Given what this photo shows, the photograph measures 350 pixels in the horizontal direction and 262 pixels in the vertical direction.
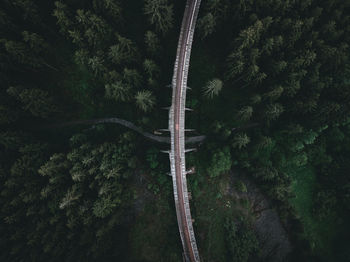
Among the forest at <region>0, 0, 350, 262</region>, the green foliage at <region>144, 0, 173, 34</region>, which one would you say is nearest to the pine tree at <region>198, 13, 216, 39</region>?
the forest at <region>0, 0, 350, 262</region>

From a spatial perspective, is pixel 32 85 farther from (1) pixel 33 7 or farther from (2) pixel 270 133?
(2) pixel 270 133

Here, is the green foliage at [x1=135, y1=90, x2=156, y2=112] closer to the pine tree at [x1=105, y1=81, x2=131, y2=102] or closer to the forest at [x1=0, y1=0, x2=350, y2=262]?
the forest at [x1=0, y1=0, x2=350, y2=262]

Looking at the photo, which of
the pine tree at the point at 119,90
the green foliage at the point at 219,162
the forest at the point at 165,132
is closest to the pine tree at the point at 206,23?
the forest at the point at 165,132

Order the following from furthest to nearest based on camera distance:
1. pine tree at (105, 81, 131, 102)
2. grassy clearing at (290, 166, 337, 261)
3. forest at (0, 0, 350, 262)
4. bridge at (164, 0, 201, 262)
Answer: grassy clearing at (290, 166, 337, 261)
bridge at (164, 0, 201, 262)
pine tree at (105, 81, 131, 102)
forest at (0, 0, 350, 262)

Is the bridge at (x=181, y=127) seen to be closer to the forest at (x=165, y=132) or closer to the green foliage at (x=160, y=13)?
the forest at (x=165, y=132)

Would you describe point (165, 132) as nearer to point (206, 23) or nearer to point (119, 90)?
point (119, 90)

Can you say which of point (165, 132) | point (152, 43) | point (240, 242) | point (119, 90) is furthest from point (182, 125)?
point (240, 242)

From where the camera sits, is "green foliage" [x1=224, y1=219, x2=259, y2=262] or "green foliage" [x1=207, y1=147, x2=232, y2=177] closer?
"green foliage" [x1=224, y1=219, x2=259, y2=262]

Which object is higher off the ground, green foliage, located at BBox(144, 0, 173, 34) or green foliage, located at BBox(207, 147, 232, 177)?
green foliage, located at BBox(144, 0, 173, 34)
